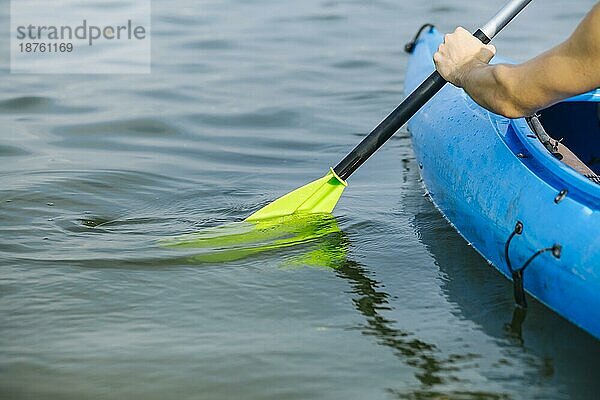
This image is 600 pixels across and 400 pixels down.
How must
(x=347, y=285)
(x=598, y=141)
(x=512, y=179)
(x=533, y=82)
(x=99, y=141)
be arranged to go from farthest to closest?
(x=99, y=141), (x=598, y=141), (x=347, y=285), (x=512, y=179), (x=533, y=82)

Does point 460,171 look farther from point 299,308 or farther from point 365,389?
point 365,389

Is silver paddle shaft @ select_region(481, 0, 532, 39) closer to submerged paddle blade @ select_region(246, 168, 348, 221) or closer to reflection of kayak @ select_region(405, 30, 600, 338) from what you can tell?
reflection of kayak @ select_region(405, 30, 600, 338)

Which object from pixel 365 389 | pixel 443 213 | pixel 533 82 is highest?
pixel 533 82

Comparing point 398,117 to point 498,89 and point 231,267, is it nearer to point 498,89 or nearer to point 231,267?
point 231,267

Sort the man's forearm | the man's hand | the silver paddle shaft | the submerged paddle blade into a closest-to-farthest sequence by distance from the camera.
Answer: the man's forearm → the man's hand → the silver paddle shaft → the submerged paddle blade

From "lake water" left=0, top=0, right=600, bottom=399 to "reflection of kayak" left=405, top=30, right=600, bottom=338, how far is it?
174 mm

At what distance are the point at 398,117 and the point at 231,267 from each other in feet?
2.89

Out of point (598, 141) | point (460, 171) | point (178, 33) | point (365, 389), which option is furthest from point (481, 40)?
point (178, 33)

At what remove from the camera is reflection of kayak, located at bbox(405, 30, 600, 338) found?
307 centimetres

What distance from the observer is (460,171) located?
3.92 meters

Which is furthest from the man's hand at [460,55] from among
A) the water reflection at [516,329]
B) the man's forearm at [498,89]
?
the water reflection at [516,329]

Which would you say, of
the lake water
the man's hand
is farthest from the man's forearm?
the lake water

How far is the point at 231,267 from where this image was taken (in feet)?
12.8

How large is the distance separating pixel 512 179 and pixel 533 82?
2.00 ft
